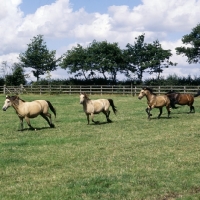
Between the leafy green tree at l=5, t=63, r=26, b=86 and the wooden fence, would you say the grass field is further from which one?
the leafy green tree at l=5, t=63, r=26, b=86

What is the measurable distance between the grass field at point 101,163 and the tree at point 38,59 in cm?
5212

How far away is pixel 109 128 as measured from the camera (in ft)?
54.3

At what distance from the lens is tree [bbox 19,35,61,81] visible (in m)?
67.4

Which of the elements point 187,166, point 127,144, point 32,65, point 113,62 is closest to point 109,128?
point 127,144

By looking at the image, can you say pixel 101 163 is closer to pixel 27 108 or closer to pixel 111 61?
pixel 27 108

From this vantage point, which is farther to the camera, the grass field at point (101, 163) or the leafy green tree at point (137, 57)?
the leafy green tree at point (137, 57)

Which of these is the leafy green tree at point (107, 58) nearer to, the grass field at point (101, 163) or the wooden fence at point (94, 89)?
the wooden fence at point (94, 89)

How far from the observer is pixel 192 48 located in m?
54.7

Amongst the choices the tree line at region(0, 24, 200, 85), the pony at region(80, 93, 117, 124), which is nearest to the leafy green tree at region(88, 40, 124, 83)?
the tree line at region(0, 24, 200, 85)

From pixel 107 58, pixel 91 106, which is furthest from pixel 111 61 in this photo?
pixel 91 106

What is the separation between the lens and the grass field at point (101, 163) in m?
7.43

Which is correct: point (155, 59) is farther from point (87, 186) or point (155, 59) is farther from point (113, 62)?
point (87, 186)

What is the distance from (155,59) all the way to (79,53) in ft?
37.2

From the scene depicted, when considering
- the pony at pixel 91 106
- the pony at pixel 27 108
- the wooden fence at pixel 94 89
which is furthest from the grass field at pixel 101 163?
the wooden fence at pixel 94 89
